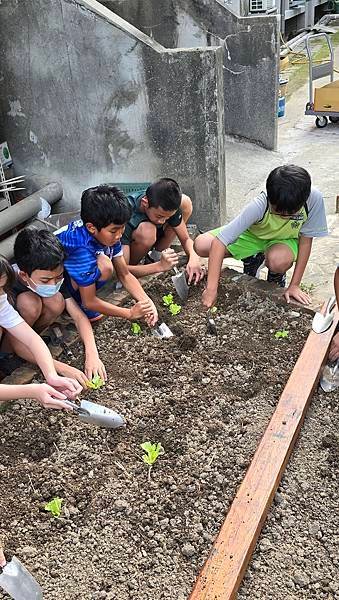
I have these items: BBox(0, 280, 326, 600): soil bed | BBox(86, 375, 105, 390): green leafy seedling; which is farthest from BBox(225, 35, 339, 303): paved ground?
BBox(86, 375, 105, 390): green leafy seedling

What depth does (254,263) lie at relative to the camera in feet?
13.2

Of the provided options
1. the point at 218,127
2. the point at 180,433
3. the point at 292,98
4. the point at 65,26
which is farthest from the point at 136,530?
the point at 292,98

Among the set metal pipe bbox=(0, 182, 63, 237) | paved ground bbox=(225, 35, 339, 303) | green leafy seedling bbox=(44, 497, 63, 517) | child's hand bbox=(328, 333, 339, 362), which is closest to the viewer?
green leafy seedling bbox=(44, 497, 63, 517)

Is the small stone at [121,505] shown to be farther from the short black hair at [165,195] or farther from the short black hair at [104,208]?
the short black hair at [165,195]

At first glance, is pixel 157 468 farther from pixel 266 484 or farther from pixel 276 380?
pixel 276 380

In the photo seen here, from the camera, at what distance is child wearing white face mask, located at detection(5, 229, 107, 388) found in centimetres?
284

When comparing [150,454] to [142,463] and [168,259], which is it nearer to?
[142,463]

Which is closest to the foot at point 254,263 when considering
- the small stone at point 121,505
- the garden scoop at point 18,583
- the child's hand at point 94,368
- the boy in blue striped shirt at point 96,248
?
the boy in blue striped shirt at point 96,248

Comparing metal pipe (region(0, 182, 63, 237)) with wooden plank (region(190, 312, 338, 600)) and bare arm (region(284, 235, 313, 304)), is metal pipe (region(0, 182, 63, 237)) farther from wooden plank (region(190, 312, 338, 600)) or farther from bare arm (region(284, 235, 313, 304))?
wooden plank (region(190, 312, 338, 600))

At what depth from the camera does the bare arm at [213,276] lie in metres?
3.43

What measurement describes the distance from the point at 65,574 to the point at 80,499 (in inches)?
12.7

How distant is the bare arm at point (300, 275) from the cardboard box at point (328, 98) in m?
5.20

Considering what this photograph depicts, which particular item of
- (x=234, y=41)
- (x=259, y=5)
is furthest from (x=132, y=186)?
(x=259, y=5)

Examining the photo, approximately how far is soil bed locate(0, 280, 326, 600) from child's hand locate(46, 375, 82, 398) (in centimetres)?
18
